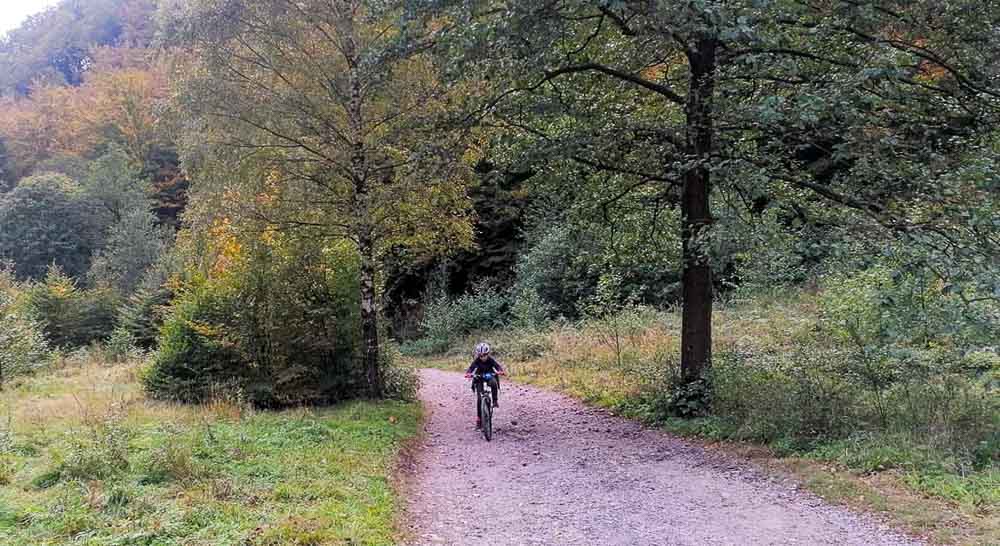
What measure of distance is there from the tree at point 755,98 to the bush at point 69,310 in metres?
28.0

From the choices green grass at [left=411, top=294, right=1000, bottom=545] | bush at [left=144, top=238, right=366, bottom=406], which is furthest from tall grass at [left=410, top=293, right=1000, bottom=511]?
bush at [left=144, top=238, right=366, bottom=406]

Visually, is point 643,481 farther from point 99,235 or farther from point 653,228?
point 99,235

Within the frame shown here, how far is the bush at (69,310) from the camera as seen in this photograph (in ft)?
96.6

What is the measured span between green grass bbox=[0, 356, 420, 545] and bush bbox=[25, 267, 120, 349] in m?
23.8

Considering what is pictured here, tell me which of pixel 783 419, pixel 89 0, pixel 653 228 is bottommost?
pixel 783 419

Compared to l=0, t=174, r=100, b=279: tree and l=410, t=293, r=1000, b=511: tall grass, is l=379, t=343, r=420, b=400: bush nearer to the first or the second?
l=410, t=293, r=1000, b=511: tall grass

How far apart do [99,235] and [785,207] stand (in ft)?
169

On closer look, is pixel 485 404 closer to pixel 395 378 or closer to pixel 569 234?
pixel 395 378

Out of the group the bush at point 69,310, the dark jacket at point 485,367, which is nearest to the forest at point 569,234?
the dark jacket at point 485,367

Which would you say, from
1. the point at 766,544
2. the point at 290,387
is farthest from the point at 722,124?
the point at 290,387

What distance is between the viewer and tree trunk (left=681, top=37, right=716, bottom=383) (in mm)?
8891

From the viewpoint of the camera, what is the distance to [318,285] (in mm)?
12633

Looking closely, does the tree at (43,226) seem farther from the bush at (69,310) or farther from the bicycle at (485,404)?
the bicycle at (485,404)

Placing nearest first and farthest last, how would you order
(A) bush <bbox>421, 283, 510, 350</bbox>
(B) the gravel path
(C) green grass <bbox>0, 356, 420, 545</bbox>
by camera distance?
(C) green grass <bbox>0, 356, 420, 545</bbox> < (B) the gravel path < (A) bush <bbox>421, 283, 510, 350</bbox>
